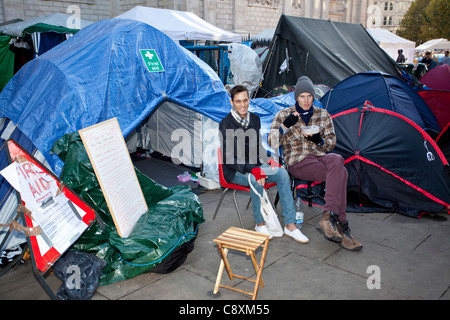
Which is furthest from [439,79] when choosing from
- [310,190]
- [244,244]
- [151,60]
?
[244,244]

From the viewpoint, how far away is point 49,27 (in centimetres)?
915

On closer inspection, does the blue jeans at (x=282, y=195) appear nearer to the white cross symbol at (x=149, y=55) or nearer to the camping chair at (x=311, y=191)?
the camping chair at (x=311, y=191)

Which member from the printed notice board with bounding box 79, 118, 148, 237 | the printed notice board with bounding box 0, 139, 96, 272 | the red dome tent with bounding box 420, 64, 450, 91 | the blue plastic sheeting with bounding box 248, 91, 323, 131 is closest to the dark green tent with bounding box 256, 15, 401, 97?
the red dome tent with bounding box 420, 64, 450, 91

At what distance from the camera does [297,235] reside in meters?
4.11

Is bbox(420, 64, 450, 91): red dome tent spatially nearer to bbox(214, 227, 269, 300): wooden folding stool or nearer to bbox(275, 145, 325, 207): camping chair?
bbox(275, 145, 325, 207): camping chair

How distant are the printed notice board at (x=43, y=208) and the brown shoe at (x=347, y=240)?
263cm

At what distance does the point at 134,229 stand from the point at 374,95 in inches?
181

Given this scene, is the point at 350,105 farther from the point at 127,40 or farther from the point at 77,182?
the point at 77,182

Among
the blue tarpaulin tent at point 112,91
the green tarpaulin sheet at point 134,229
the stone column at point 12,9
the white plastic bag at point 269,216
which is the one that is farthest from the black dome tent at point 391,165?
the stone column at point 12,9

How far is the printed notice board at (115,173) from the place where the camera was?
355cm

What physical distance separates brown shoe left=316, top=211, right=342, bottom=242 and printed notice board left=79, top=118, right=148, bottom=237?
2.01 metres

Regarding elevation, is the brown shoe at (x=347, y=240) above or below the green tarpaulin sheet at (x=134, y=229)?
below

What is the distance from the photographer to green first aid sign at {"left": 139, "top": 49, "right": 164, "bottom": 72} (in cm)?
498
